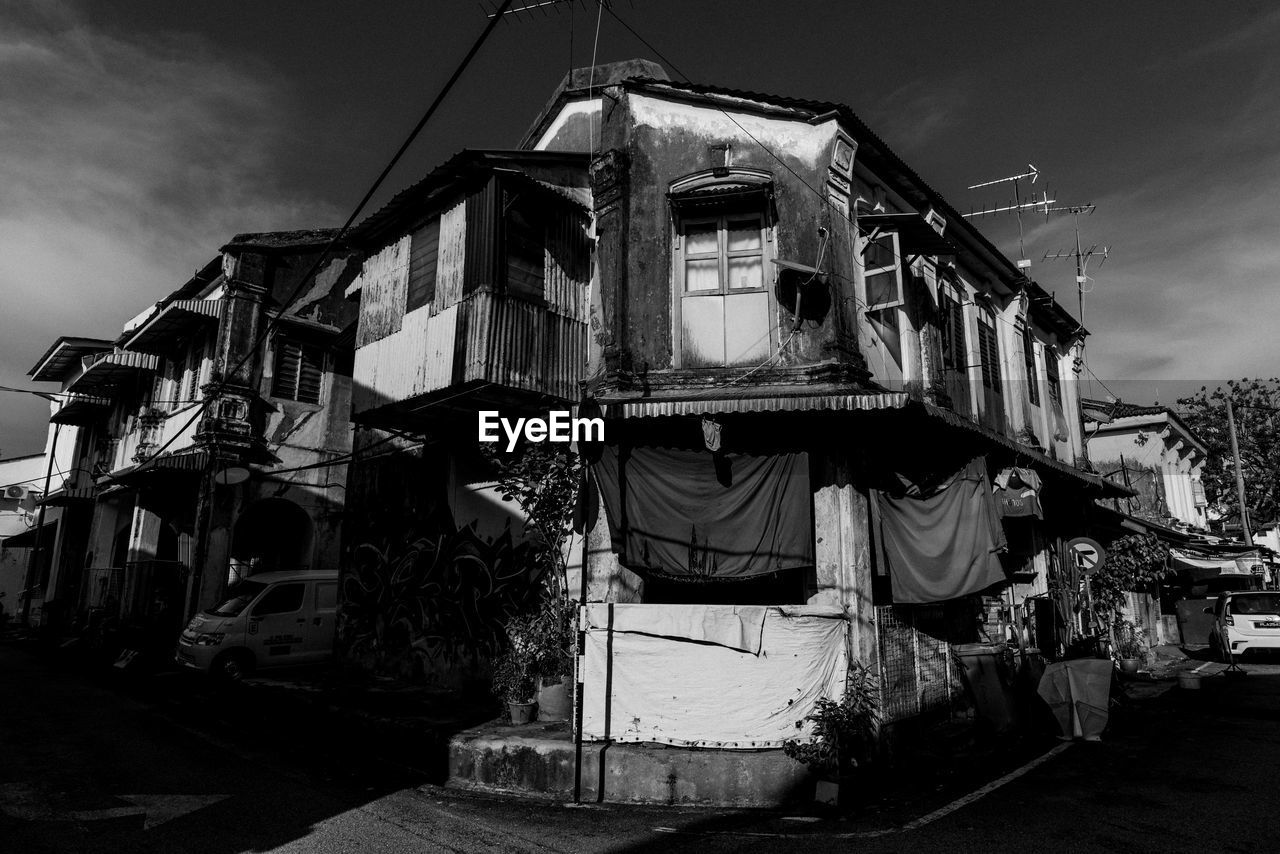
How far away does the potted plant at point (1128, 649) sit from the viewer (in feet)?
52.5

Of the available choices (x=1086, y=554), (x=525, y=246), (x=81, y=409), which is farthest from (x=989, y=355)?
(x=81, y=409)

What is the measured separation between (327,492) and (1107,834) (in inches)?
704

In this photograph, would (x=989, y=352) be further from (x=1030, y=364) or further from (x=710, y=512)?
(x=710, y=512)

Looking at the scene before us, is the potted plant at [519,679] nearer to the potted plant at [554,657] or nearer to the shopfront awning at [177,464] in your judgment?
the potted plant at [554,657]

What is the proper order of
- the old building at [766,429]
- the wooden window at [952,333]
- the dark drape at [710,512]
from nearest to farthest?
1. the old building at [766,429]
2. the dark drape at [710,512]
3. the wooden window at [952,333]

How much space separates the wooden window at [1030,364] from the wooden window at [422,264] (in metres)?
12.5

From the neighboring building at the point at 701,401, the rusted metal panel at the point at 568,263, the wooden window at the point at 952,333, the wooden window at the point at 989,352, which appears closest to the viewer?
the neighboring building at the point at 701,401

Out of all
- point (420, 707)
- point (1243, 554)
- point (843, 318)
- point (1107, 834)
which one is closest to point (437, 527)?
point (420, 707)

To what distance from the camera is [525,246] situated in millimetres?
11586

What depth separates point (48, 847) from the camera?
5.85m

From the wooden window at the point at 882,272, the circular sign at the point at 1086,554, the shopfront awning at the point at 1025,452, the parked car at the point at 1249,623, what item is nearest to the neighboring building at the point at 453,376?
the wooden window at the point at 882,272

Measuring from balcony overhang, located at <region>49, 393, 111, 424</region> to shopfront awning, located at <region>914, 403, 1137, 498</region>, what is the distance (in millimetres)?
27600

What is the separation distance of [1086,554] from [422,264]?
1400 centimetres

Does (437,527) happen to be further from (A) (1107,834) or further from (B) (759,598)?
(A) (1107,834)
